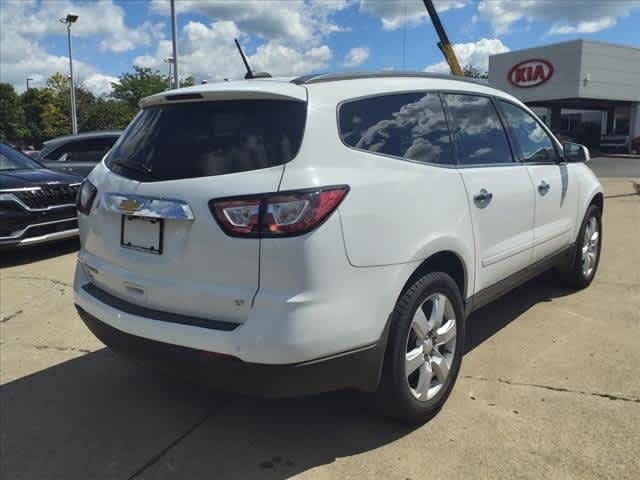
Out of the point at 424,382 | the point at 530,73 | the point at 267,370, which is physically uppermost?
the point at 530,73

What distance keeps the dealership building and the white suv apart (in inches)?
1264

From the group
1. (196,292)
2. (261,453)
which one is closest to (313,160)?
(196,292)

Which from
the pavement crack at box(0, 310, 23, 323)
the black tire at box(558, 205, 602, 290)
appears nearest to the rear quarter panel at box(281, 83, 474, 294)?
the black tire at box(558, 205, 602, 290)

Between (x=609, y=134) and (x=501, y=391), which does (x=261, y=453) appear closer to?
(x=501, y=391)

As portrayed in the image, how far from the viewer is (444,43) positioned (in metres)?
30.4

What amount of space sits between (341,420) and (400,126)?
158cm

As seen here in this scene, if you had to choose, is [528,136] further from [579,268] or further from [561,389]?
[561,389]

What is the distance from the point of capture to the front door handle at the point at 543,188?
4066 millimetres

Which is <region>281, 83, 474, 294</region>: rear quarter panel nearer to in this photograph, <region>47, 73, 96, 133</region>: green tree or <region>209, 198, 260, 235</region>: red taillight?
<region>209, 198, 260, 235</region>: red taillight

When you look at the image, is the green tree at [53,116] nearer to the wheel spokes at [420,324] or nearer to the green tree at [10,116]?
the green tree at [10,116]

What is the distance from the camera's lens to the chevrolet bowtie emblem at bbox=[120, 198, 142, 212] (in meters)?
2.62

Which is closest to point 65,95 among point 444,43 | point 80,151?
point 444,43

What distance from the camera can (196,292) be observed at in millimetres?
2449

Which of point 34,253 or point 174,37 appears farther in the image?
point 174,37
